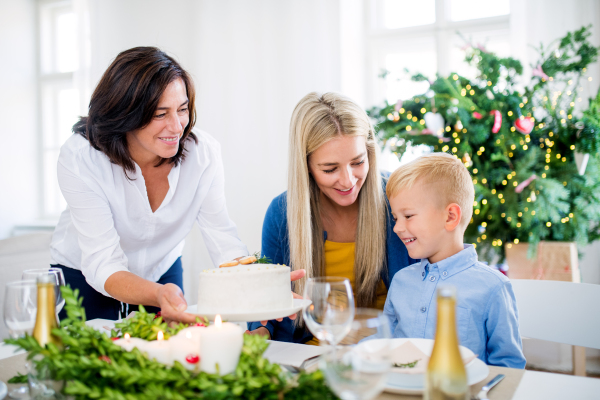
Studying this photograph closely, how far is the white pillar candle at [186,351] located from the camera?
0.86 meters

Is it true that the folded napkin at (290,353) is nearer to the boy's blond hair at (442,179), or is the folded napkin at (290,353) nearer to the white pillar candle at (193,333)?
the white pillar candle at (193,333)

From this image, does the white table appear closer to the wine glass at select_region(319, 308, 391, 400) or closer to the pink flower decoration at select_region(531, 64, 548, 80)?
the wine glass at select_region(319, 308, 391, 400)

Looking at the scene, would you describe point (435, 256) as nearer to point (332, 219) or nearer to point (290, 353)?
point (332, 219)

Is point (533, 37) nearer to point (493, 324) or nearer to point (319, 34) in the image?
point (319, 34)

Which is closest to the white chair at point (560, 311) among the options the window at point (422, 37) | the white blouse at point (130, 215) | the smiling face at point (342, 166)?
the smiling face at point (342, 166)

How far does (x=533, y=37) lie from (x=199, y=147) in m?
2.52

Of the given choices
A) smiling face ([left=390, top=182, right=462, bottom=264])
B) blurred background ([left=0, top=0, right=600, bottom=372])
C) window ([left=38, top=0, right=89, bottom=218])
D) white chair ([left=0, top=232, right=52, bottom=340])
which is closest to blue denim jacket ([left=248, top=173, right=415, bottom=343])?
smiling face ([left=390, top=182, right=462, bottom=264])

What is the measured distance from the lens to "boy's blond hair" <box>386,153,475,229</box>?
1.65 meters

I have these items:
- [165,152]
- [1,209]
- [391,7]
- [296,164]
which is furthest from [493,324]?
[1,209]

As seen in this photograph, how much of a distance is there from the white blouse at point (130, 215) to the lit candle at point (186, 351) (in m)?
0.86

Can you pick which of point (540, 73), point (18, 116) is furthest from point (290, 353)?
point (18, 116)

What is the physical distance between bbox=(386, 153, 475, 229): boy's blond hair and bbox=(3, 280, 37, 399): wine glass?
44.9 inches

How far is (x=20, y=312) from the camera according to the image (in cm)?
96

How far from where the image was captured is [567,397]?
0.94 m
